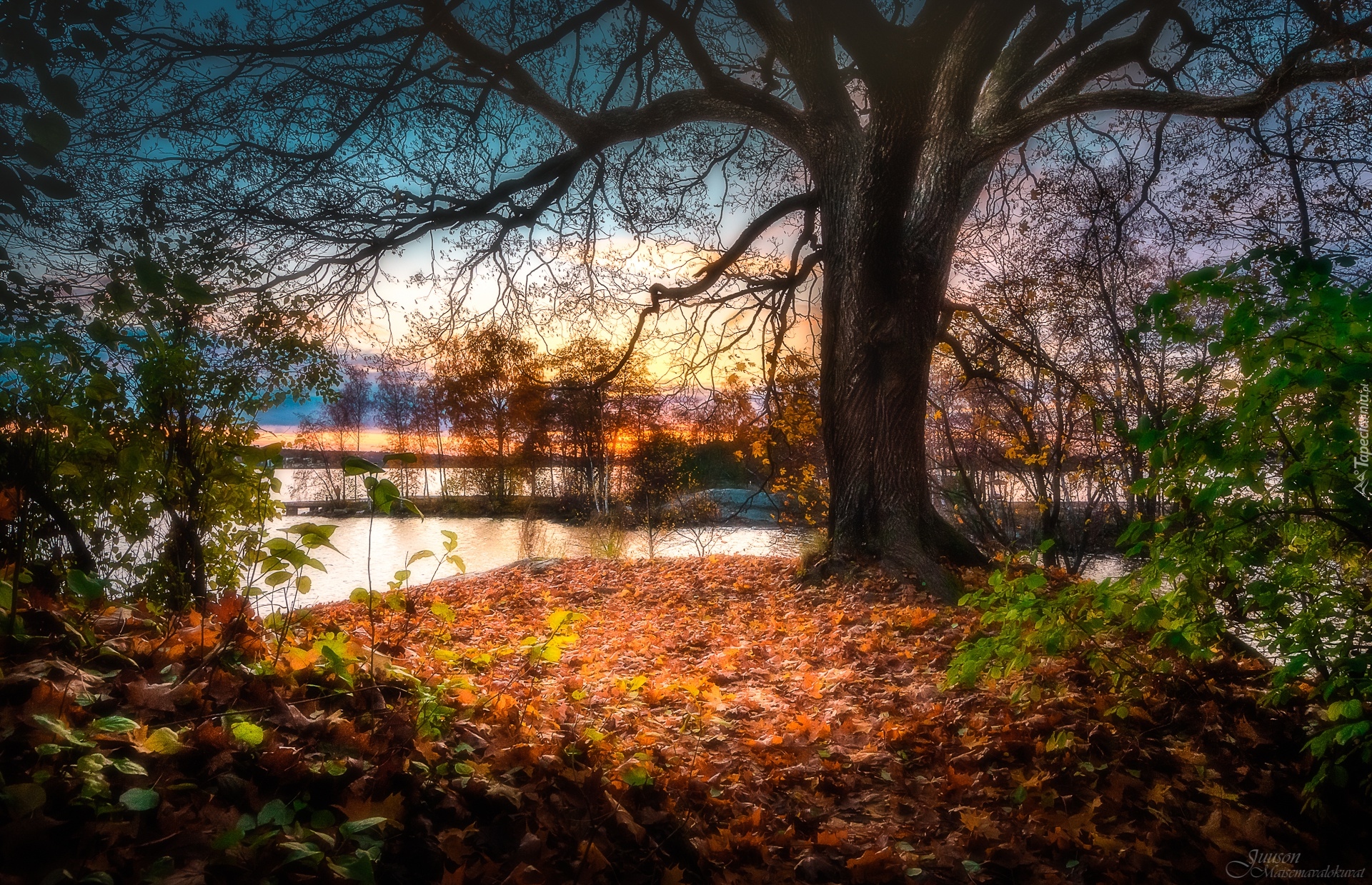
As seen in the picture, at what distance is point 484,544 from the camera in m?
16.2

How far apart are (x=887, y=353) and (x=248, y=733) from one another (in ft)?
19.0

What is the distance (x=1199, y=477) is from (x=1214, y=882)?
1.39 m

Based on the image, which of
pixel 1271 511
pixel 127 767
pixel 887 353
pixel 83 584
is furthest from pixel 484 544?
pixel 1271 511

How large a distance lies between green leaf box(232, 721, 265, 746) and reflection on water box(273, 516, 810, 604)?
8827mm

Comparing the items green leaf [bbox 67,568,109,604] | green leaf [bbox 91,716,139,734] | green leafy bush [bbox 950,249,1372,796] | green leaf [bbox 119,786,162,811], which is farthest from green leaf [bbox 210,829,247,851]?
green leafy bush [bbox 950,249,1372,796]

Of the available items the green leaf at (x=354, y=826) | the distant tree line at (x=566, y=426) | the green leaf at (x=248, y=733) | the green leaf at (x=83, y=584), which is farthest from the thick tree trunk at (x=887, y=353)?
the green leaf at (x=83, y=584)

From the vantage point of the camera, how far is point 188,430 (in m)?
3.49

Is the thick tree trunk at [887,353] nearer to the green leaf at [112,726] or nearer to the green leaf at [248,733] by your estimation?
the green leaf at [248,733]

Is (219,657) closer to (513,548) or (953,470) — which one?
(953,470)

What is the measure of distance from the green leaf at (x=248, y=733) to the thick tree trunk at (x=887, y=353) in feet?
17.5

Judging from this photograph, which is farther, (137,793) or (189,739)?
(189,739)

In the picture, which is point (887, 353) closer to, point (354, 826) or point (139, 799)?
point (354, 826)

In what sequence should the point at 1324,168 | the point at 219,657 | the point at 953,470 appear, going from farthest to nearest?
the point at 953,470 < the point at 1324,168 < the point at 219,657

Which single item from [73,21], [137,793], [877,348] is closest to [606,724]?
[137,793]
